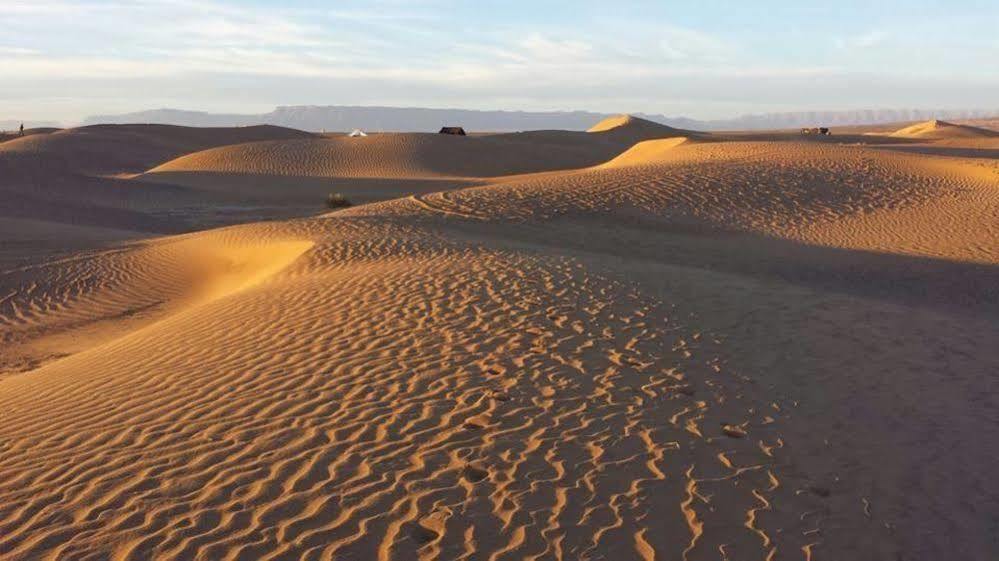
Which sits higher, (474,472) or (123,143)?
(123,143)

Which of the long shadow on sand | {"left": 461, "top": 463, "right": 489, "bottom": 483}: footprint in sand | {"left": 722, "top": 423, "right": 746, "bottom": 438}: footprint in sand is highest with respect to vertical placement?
{"left": 461, "top": 463, "right": 489, "bottom": 483}: footprint in sand

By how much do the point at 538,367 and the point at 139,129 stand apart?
2570 inches

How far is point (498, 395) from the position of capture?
6.73 metres

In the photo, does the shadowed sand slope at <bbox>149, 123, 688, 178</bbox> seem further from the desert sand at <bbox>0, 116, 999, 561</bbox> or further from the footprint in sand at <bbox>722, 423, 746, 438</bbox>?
the footprint in sand at <bbox>722, 423, 746, 438</bbox>

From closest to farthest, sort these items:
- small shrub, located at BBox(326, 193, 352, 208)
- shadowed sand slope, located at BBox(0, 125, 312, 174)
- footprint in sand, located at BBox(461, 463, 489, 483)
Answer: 1. footprint in sand, located at BBox(461, 463, 489, 483)
2. small shrub, located at BBox(326, 193, 352, 208)
3. shadowed sand slope, located at BBox(0, 125, 312, 174)

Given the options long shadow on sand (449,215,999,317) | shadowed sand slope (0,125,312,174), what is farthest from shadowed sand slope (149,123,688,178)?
long shadow on sand (449,215,999,317)

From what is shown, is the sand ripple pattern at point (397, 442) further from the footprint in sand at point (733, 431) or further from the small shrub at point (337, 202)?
the small shrub at point (337, 202)

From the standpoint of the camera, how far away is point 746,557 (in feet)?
14.7

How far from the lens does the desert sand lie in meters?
4.75

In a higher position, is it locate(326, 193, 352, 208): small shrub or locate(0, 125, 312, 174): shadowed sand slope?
locate(0, 125, 312, 174): shadowed sand slope

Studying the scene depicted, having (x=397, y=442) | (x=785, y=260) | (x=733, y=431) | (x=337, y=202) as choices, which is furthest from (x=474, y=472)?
(x=337, y=202)

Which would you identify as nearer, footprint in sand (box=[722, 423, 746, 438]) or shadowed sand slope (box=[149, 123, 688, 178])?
footprint in sand (box=[722, 423, 746, 438])

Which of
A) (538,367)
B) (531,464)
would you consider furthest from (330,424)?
(538,367)

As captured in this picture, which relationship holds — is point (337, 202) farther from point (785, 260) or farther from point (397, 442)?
point (397, 442)
